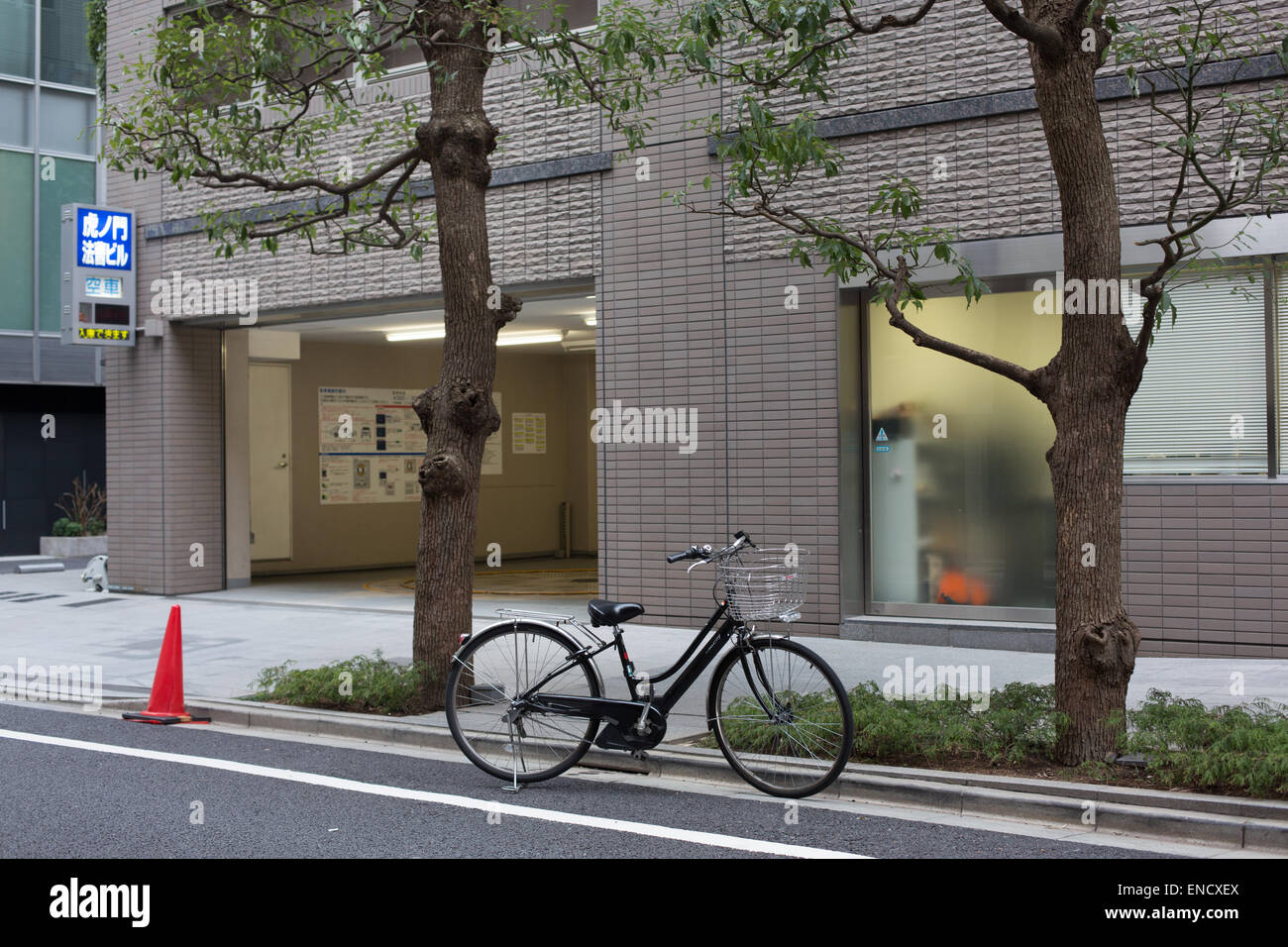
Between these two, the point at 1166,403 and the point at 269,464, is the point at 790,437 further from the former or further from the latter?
the point at 269,464

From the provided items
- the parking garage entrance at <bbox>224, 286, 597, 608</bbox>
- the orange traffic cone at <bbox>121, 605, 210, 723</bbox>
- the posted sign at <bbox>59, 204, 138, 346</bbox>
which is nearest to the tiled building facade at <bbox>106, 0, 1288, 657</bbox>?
the parking garage entrance at <bbox>224, 286, 597, 608</bbox>

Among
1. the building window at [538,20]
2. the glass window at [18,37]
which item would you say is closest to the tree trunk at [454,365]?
the building window at [538,20]

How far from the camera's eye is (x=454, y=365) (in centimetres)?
874

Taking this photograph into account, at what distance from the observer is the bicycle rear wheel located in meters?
6.86

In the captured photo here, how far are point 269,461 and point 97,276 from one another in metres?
3.79

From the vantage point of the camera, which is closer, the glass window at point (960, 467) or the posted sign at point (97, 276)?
the glass window at point (960, 467)

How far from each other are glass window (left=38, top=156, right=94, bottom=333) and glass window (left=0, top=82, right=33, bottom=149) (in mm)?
531

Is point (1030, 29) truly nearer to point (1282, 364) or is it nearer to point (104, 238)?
point (1282, 364)

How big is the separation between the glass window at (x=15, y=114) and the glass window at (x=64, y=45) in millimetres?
547

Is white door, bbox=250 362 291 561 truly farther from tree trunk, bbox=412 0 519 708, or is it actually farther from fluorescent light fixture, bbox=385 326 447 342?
tree trunk, bbox=412 0 519 708

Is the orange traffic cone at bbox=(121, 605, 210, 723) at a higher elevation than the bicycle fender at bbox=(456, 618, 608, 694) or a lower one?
lower

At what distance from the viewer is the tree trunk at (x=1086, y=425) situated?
6551 mm

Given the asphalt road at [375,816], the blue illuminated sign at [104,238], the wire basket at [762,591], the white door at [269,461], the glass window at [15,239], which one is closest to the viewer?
the asphalt road at [375,816]

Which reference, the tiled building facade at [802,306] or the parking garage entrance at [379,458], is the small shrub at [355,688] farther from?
the parking garage entrance at [379,458]
